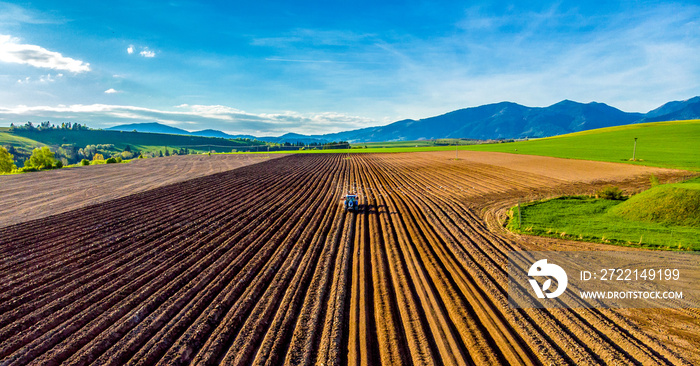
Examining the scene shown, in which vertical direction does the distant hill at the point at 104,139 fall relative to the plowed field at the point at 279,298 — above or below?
above

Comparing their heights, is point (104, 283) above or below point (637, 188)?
below

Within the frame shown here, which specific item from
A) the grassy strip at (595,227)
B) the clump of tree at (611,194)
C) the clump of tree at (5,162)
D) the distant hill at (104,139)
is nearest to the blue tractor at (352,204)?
the grassy strip at (595,227)

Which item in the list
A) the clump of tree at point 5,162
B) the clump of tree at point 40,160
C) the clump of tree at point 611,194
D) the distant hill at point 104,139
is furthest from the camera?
the distant hill at point 104,139

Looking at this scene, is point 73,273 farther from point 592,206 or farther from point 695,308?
point 592,206

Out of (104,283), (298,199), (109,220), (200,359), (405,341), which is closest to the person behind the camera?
(200,359)

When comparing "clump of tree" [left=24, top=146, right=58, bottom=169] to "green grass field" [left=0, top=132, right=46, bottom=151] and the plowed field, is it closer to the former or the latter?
the plowed field

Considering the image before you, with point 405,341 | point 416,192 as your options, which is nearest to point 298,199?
point 416,192

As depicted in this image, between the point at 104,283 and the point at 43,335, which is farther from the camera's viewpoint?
the point at 104,283

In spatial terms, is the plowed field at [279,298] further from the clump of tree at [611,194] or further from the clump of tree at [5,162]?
the clump of tree at [5,162]

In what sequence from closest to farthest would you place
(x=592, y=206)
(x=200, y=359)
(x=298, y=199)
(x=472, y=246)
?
1. (x=200, y=359)
2. (x=472, y=246)
3. (x=592, y=206)
4. (x=298, y=199)
